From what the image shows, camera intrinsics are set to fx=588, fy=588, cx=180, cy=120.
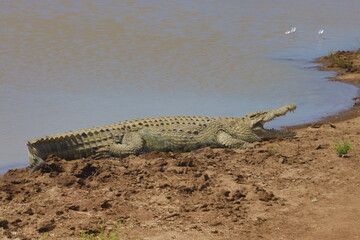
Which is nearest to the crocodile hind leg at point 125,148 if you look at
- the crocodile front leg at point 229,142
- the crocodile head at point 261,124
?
the crocodile front leg at point 229,142

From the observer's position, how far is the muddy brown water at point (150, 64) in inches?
389

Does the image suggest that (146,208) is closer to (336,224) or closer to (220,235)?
(220,235)

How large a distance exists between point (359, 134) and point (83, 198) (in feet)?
14.3

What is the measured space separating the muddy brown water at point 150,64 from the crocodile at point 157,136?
607mm

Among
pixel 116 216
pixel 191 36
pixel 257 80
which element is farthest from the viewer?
pixel 191 36

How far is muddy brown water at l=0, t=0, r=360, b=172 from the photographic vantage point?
9883mm

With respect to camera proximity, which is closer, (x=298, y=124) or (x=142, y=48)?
(x=298, y=124)

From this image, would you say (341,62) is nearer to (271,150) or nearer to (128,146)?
(271,150)

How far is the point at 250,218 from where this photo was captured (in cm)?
531

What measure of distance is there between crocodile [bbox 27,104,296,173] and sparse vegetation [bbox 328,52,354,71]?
5.85 meters

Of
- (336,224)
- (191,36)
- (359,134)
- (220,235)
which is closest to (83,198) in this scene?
(220,235)

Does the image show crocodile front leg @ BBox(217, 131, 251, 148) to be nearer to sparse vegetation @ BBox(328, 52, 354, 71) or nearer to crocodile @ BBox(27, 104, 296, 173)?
crocodile @ BBox(27, 104, 296, 173)

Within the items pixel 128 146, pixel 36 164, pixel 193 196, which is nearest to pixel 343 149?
pixel 193 196

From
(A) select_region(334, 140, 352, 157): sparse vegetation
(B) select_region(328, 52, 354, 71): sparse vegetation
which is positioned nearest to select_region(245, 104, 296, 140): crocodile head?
(A) select_region(334, 140, 352, 157): sparse vegetation
